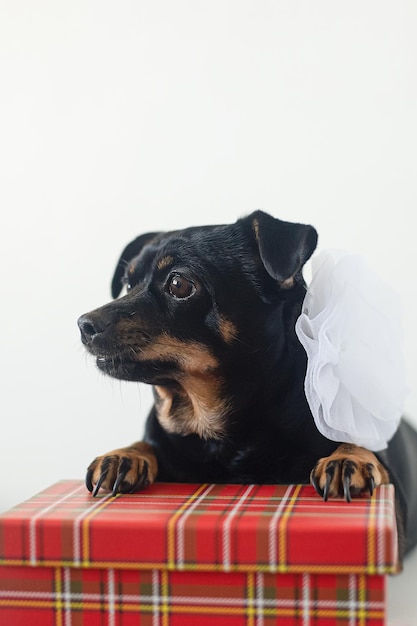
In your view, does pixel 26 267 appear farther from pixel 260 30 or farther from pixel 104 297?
pixel 260 30

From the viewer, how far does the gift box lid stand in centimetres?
117

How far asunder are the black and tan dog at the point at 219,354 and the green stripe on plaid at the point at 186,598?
0.23 metres

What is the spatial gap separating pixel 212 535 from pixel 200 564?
1.9 inches

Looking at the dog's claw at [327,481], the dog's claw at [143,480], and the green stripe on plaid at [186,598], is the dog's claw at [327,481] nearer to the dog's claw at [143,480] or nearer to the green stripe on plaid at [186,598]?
the green stripe on plaid at [186,598]

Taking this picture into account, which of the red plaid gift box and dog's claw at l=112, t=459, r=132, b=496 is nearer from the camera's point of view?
the red plaid gift box

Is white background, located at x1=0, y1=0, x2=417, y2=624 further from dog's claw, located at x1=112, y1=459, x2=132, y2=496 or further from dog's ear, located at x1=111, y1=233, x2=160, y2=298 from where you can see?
dog's claw, located at x1=112, y1=459, x2=132, y2=496

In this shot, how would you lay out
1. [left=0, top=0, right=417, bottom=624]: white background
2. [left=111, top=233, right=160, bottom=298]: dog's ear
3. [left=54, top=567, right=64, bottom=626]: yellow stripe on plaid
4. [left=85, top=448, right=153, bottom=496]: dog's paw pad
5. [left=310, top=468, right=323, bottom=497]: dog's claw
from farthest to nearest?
1. [left=0, top=0, right=417, bottom=624]: white background
2. [left=111, top=233, right=160, bottom=298]: dog's ear
3. [left=85, top=448, right=153, bottom=496]: dog's paw pad
4. [left=310, top=468, right=323, bottom=497]: dog's claw
5. [left=54, top=567, right=64, bottom=626]: yellow stripe on plaid

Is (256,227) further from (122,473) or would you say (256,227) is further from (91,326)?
(122,473)

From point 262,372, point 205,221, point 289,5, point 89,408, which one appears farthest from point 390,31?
point 89,408

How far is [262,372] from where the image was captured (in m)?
1.60

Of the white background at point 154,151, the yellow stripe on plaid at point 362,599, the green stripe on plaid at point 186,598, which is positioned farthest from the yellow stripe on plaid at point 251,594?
the white background at point 154,151

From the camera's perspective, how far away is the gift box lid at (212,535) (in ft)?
3.84

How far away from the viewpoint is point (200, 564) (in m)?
1.22

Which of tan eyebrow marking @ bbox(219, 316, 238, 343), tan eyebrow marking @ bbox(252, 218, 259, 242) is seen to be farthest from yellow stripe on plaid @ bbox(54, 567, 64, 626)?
tan eyebrow marking @ bbox(252, 218, 259, 242)
